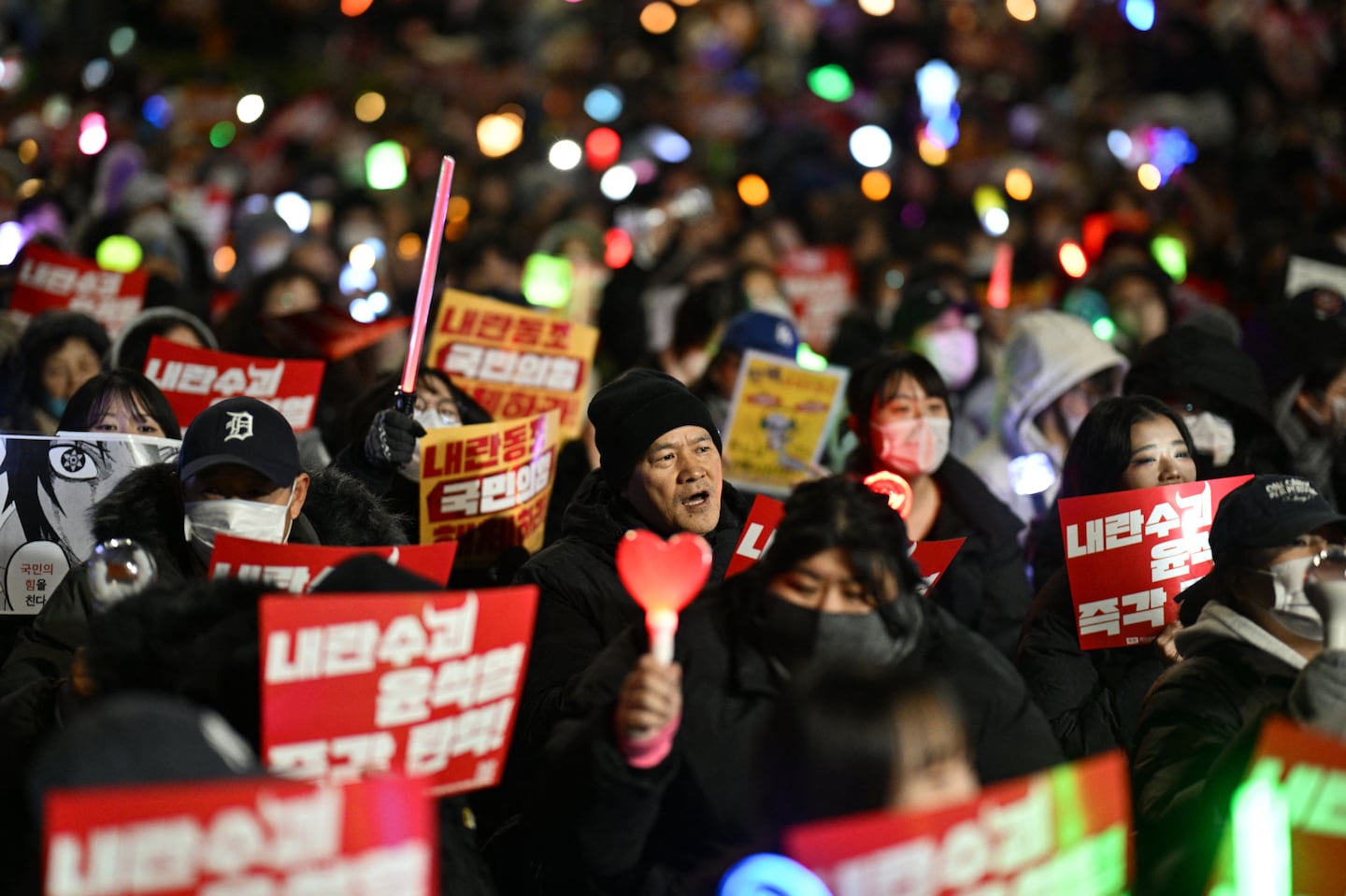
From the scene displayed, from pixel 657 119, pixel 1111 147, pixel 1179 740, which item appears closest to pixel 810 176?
pixel 657 119

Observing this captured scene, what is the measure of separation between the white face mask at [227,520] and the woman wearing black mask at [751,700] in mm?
1240

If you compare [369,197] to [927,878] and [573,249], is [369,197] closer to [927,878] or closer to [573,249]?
[573,249]

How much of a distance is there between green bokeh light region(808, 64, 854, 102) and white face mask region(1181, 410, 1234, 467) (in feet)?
33.8

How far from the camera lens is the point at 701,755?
3383 mm

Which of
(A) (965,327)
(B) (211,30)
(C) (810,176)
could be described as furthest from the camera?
(B) (211,30)

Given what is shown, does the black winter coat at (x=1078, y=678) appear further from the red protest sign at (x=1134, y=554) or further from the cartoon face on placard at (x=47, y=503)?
the cartoon face on placard at (x=47, y=503)

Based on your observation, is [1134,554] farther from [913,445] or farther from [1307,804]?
[1307,804]

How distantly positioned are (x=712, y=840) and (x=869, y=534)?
2.32ft

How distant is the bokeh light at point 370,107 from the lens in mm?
16484

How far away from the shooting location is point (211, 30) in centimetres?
1820

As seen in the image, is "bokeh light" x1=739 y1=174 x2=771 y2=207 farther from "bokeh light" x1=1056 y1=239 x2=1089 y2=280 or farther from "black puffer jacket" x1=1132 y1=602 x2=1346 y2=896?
"black puffer jacket" x1=1132 y1=602 x2=1346 y2=896

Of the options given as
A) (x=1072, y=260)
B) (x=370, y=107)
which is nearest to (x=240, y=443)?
(x=1072, y=260)

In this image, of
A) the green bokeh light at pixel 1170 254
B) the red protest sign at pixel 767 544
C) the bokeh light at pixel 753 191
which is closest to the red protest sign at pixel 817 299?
the green bokeh light at pixel 1170 254

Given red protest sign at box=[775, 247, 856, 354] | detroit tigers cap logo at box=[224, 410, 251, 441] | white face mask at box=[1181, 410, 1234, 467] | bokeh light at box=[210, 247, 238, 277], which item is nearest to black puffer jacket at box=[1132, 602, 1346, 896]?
white face mask at box=[1181, 410, 1234, 467]
